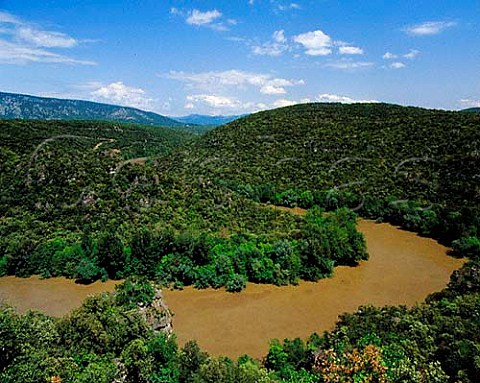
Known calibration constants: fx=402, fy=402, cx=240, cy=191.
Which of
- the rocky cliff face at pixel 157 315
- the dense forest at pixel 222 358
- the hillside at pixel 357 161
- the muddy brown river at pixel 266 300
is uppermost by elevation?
the hillside at pixel 357 161

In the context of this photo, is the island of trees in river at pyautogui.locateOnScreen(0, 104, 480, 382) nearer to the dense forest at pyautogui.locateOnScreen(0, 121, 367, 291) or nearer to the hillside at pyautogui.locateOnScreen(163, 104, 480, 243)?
the dense forest at pyautogui.locateOnScreen(0, 121, 367, 291)

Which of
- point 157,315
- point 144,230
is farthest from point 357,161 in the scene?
point 157,315

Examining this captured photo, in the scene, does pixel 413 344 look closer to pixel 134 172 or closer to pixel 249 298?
pixel 249 298

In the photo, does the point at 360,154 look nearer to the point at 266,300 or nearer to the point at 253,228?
the point at 253,228

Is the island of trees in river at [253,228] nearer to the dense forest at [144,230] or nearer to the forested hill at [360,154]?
the dense forest at [144,230]

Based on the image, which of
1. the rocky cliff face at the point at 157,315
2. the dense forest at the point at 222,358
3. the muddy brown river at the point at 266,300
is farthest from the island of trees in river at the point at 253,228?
the rocky cliff face at the point at 157,315
